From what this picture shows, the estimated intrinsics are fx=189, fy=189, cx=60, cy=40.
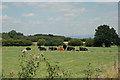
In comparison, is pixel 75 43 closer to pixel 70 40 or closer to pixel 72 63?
pixel 70 40

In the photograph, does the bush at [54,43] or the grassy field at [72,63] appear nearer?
the grassy field at [72,63]

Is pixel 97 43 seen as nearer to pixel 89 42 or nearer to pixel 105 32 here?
pixel 89 42

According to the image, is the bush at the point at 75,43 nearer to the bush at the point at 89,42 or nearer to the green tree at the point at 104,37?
the bush at the point at 89,42

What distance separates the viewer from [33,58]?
12.8 feet

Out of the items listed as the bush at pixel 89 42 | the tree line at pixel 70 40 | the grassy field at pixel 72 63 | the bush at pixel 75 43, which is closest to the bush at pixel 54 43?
the tree line at pixel 70 40

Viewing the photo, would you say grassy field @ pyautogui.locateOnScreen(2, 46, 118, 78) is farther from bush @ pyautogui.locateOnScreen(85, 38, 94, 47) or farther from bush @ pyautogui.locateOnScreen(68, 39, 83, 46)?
bush @ pyautogui.locateOnScreen(85, 38, 94, 47)

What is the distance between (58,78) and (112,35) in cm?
3902

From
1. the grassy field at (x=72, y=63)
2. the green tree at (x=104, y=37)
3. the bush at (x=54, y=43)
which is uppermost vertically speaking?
the green tree at (x=104, y=37)

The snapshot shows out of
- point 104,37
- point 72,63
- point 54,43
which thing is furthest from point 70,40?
point 72,63

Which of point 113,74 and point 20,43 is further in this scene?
point 20,43

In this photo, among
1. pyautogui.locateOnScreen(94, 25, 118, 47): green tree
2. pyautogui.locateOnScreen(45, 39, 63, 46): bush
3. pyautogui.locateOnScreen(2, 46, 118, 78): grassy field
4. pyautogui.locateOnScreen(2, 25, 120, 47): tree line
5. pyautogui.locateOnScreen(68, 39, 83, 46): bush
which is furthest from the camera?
pyautogui.locateOnScreen(94, 25, 118, 47): green tree

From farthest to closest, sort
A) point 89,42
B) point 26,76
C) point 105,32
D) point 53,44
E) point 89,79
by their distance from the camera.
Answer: point 105,32, point 89,42, point 53,44, point 89,79, point 26,76

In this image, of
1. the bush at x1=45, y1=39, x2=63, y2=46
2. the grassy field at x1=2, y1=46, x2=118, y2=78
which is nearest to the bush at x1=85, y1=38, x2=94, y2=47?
the bush at x1=45, y1=39, x2=63, y2=46

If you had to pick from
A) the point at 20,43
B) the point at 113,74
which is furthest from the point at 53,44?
the point at 113,74
